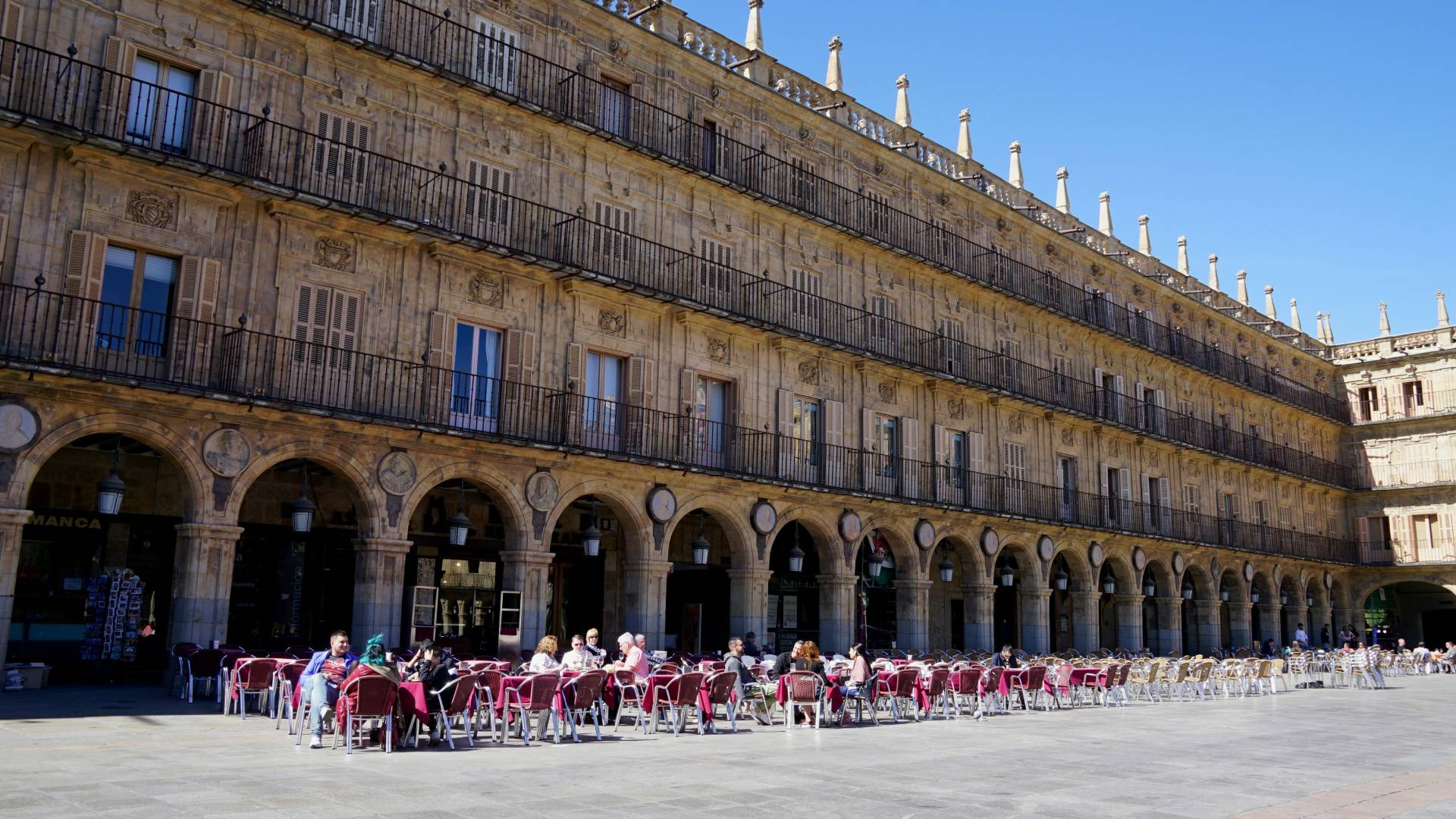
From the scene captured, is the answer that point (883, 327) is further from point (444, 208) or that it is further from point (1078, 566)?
point (444, 208)

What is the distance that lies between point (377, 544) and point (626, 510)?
476 cm

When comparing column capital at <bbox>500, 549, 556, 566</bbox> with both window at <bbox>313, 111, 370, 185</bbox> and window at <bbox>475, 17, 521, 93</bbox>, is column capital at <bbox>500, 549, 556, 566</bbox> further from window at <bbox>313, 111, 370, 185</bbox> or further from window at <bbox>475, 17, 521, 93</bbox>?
window at <bbox>475, 17, 521, 93</bbox>

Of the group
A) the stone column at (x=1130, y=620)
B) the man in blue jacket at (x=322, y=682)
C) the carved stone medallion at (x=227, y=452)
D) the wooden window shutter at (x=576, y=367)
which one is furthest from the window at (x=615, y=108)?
the stone column at (x=1130, y=620)

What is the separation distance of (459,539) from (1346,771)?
12.1 meters

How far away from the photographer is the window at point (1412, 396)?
46500mm

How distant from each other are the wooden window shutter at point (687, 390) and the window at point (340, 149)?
22.8 feet

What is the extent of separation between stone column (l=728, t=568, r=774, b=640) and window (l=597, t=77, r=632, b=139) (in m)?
8.66

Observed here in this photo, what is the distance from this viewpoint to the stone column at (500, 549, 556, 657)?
1839 centimetres

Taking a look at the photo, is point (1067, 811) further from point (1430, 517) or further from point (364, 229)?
point (1430, 517)

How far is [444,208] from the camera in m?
18.4

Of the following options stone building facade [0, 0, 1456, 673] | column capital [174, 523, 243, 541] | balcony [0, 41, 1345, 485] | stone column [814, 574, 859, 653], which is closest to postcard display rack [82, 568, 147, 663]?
stone building facade [0, 0, 1456, 673]

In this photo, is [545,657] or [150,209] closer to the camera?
[545,657]

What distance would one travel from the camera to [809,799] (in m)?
8.61

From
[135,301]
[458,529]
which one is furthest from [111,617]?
[458,529]
